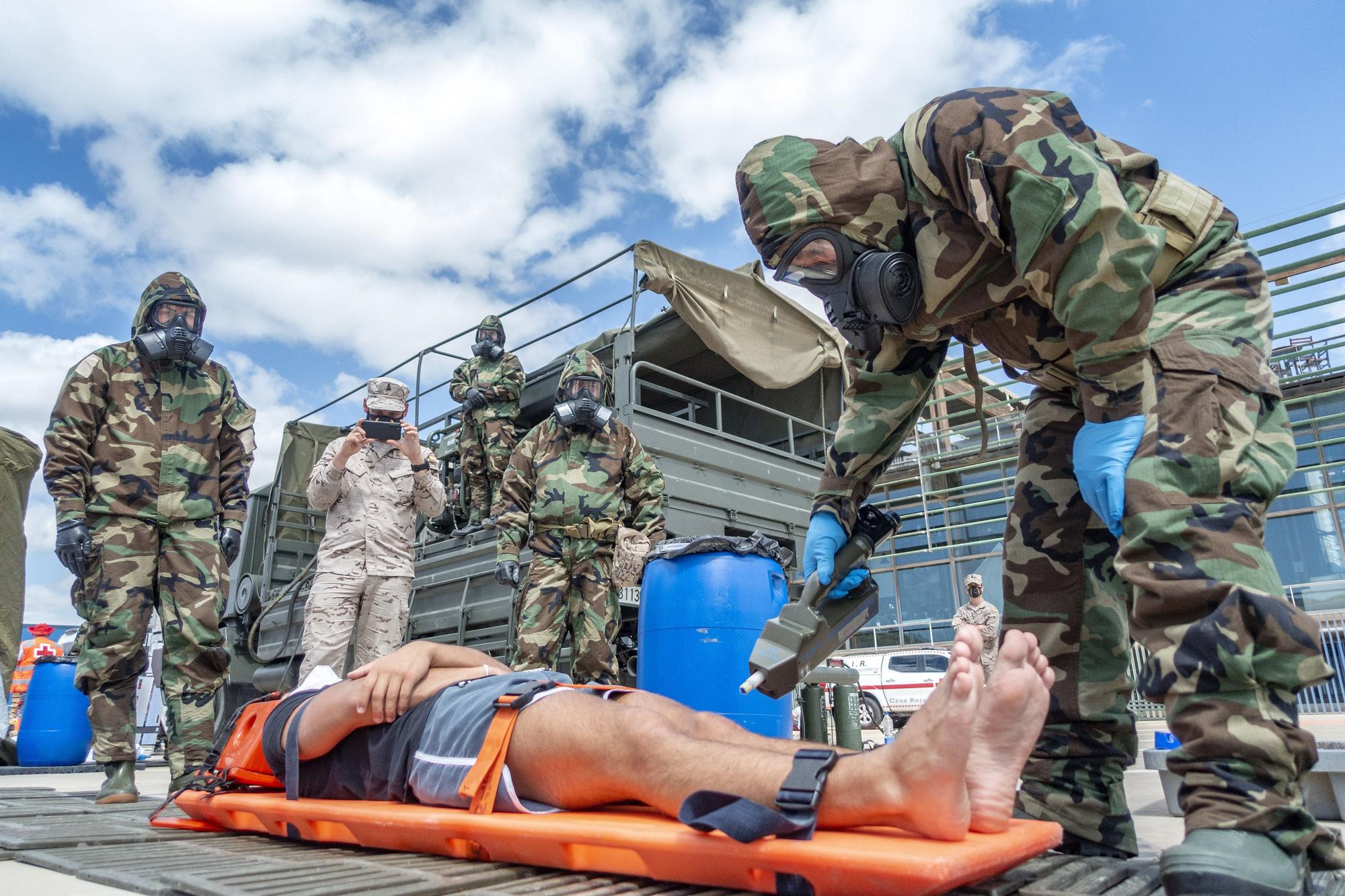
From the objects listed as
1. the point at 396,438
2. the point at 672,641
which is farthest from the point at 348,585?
the point at 672,641

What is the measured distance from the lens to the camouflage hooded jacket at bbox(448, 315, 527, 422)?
23.3ft

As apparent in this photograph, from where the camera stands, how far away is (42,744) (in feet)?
20.3

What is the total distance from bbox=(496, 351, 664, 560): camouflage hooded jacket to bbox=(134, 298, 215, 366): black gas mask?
1944 mm

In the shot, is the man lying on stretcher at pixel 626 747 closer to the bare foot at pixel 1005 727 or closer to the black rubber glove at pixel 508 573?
the bare foot at pixel 1005 727

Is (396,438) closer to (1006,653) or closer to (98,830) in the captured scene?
(98,830)

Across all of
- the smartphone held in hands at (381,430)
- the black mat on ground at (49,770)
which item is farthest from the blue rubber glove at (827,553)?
the black mat on ground at (49,770)

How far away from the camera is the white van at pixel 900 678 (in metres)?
10.3

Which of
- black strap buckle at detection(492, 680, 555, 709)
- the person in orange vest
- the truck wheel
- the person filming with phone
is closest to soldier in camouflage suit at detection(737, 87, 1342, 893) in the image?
black strap buckle at detection(492, 680, 555, 709)

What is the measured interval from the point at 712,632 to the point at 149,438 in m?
2.71

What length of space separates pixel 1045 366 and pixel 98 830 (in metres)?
2.75

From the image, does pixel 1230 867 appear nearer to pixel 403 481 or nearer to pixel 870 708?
pixel 403 481

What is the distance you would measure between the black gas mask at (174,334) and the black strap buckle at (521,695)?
9.47ft

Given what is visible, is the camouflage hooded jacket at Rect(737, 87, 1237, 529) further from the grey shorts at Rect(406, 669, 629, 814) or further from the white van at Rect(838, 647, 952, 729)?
the white van at Rect(838, 647, 952, 729)

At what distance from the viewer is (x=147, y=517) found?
376 centimetres
